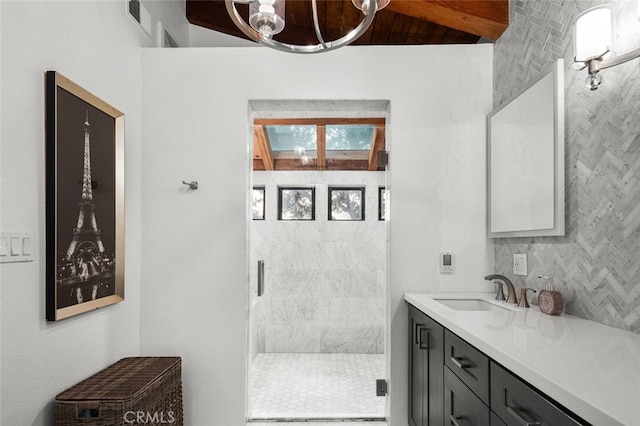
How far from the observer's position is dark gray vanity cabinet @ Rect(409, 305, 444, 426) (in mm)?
1940

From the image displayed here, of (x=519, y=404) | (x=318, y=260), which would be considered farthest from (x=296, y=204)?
(x=519, y=404)

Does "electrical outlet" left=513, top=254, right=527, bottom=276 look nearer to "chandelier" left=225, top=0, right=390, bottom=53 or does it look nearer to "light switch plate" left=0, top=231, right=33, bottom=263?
"chandelier" left=225, top=0, right=390, bottom=53

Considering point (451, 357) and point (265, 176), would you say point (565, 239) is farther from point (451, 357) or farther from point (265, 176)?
point (265, 176)

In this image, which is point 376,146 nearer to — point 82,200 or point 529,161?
point 529,161

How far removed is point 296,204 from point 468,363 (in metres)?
2.72

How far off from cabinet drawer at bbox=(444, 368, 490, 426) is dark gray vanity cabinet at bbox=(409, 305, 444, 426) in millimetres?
83

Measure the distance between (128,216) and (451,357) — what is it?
1.96 meters

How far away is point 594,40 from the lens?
4.82ft

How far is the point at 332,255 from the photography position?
4.20 metres

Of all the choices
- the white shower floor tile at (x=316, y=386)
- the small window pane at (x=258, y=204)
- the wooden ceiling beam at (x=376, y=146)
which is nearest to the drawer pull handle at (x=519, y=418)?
the white shower floor tile at (x=316, y=386)

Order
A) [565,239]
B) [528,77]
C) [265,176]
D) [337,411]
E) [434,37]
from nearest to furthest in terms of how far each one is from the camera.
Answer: [565,239]
[528,77]
[337,411]
[434,37]
[265,176]

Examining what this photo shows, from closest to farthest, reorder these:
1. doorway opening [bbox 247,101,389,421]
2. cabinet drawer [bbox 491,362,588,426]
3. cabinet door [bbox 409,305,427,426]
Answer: cabinet drawer [bbox 491,362,588,426] → cabinet door [bbox 409,305,427,426] → doorway opening [bbox 247,101,389,421]

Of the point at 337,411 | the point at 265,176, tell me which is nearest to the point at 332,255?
the point at 265,176

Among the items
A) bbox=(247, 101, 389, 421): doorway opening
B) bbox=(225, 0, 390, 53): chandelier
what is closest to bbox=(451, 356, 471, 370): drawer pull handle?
bbox=(225, 0, 390, 53): chandelier
